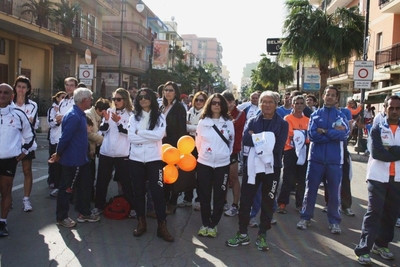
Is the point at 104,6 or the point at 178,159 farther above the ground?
the point at 104,6

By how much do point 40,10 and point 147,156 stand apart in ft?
53.0

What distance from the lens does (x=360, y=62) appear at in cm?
1470

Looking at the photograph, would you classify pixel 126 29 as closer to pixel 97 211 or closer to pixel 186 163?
pixel 97 211

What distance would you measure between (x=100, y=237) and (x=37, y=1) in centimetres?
1810

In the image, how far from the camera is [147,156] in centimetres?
531

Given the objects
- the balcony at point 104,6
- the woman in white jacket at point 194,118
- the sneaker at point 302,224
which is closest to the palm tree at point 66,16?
the balcony at point 104,6

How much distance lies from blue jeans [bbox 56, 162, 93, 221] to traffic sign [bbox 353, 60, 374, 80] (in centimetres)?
1172

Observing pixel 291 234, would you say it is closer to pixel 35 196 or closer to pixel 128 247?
pixel 128 247

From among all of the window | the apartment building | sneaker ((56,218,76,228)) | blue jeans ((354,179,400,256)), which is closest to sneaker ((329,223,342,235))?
blue jeans ((354,179,400,256))

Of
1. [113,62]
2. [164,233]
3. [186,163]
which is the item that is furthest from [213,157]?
[113,62]

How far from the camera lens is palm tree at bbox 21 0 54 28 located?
18250 mm

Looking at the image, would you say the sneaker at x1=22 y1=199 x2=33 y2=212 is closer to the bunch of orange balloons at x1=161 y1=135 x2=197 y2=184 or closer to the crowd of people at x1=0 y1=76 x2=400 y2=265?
the crowd of people at x1=0 y1=76 x2=400 y2=265

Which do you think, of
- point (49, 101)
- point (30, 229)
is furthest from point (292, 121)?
point (49, 101)

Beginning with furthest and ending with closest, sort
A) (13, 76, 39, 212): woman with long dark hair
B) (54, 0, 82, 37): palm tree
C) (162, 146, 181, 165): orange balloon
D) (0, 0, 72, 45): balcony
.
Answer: (54, 0, 82, 37): palm tree
(0, 0, 72, 45): balcony
(13, 76, 39, 212): woman with long dark hair
(162, 146, 181, 165): orange balloon
